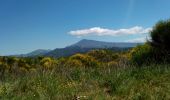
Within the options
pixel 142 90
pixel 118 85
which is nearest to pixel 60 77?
pixel 118 85

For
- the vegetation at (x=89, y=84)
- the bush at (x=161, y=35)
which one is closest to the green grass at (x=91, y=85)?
the vegetation at (x=89, y=84)

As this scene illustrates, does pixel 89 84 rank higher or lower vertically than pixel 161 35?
lower

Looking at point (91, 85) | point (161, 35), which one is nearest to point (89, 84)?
point (91, 85)

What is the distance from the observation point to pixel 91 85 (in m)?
10.0

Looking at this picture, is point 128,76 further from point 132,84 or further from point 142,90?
point 142,90

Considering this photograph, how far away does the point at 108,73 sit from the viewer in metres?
11.4

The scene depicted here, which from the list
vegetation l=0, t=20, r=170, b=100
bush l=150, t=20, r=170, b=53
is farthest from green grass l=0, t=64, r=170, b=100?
bush l=150, t=20, r=170, b=53

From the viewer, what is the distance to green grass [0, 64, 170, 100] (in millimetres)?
8711

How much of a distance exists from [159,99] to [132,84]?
170 centimetres

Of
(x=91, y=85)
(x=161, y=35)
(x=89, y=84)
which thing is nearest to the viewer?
(x=91, y=85)

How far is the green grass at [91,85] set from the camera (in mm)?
8711

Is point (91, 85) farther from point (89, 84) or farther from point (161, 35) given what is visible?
point (161, 35)

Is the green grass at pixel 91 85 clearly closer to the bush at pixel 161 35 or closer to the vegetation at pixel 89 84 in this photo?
the vegetation at pixel 89 84

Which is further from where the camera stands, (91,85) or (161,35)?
(161,35)
